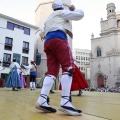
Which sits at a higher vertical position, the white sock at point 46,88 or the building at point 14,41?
the building at point 14,41

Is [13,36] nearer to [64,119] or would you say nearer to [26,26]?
[26,26]

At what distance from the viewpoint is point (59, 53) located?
1954 millimetres

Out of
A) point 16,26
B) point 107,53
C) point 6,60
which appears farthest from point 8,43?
point 107,53

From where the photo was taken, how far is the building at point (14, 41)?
18812mm

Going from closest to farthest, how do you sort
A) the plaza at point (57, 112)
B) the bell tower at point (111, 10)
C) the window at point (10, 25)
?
the plaza at point (57, 112), the window at point (10, 25), the bell tower at point (111, 10)

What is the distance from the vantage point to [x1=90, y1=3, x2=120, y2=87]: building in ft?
98.4

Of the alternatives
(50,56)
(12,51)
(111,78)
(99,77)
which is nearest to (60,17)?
(50,56)

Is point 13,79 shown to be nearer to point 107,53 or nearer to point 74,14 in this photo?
point 74,14

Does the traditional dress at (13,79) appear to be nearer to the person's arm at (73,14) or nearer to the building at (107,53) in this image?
the person's arm at (73,14)

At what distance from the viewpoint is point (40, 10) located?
24859 mm

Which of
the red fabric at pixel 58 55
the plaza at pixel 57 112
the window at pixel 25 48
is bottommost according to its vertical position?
the plaza at pixel 57 112

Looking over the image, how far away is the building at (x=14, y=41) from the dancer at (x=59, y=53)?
56.1ft

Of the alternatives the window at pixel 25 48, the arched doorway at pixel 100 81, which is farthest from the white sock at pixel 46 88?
the arched doorway at pixel 100 81

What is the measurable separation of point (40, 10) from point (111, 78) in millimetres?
16273
